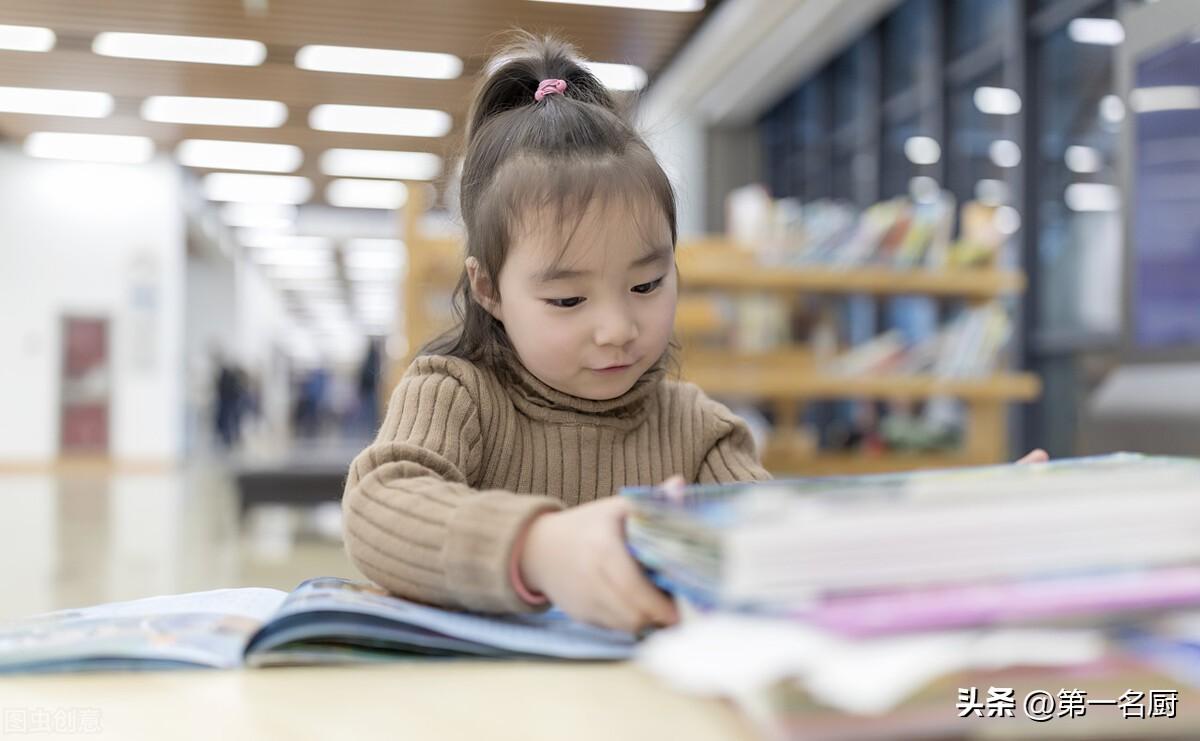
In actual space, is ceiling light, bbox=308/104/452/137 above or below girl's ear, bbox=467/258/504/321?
above

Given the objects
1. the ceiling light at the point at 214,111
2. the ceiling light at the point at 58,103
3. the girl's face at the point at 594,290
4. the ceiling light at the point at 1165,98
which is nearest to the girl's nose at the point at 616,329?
the girl's face at the point at 594,290

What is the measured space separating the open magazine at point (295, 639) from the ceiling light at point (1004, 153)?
14.7ft

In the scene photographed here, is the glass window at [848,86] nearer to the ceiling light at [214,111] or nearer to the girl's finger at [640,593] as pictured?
the ceiling light at [214,111]

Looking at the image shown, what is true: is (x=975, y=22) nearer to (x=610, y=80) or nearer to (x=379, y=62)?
(x=379, y=62)

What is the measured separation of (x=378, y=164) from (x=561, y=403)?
28.0 feet

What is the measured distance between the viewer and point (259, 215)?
11.8m

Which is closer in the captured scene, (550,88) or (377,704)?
(377,704)

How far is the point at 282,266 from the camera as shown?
16.0 meters

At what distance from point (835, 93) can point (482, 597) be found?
658 cm

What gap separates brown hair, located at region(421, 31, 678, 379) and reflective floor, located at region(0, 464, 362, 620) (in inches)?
44.0

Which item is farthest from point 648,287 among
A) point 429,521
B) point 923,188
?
point 923,188

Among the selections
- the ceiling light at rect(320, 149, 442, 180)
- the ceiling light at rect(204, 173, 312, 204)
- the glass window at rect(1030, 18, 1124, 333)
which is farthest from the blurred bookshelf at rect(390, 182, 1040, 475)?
the ceiling light at rect(204, 173, 312, 204)

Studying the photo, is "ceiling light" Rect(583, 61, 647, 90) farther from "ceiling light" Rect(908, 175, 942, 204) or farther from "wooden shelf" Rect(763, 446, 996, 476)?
"ceiling light" Rect(908, 175, 942, 204)

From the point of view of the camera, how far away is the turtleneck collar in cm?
82
